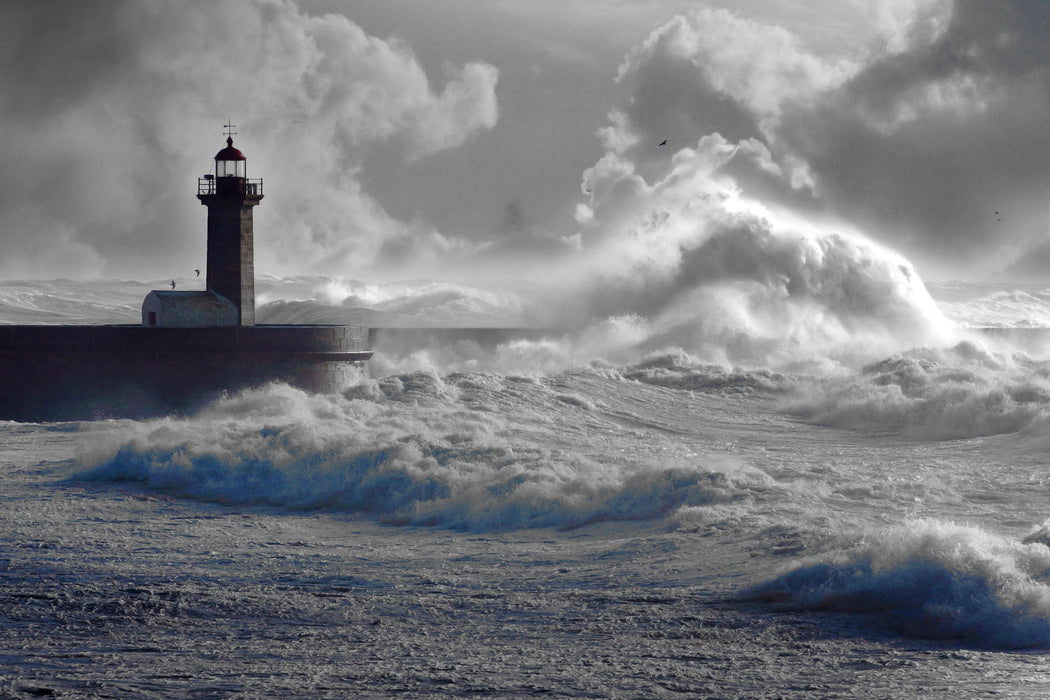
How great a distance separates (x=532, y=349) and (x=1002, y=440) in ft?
60.3

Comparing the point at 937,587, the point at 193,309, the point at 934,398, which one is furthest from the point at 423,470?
the point at 934,398

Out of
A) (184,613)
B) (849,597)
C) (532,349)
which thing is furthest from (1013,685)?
(532,349)

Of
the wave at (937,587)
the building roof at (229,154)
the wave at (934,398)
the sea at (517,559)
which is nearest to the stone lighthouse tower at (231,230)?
the building roof at (229,154)

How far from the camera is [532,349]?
32938 millimetres

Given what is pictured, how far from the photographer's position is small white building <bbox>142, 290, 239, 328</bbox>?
66.9 feet

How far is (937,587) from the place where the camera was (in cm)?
652

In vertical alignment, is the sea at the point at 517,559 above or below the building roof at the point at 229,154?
below

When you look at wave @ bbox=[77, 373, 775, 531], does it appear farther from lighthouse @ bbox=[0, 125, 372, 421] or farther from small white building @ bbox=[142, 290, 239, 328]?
small white building @ bbox=[142, 290, 239, 328]

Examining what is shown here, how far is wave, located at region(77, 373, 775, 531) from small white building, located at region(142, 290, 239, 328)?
4.88 m

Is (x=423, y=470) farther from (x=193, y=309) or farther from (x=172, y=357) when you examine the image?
(x=193, y=309)

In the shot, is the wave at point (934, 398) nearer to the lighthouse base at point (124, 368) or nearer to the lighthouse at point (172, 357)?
the lighthouse at point (172, 357)

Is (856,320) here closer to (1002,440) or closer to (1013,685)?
A: (1002,440)

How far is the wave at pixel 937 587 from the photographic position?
613 centimetres

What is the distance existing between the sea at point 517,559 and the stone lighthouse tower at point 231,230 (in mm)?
3729
